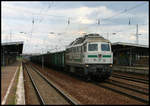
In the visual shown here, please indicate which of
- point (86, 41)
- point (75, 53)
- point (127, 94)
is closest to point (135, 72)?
point (75, 53)

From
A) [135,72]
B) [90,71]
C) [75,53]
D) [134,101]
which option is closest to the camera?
[134,101]

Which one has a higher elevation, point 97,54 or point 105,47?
point 105,47

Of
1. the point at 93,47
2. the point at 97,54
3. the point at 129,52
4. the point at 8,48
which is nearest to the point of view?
the point at 97,54

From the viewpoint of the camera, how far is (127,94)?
13516 millimetres

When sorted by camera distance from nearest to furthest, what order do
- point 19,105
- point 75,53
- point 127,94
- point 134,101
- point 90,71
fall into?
point 19,105 → point 134,101 → point 127,94 → point 90,71 → point 75,53

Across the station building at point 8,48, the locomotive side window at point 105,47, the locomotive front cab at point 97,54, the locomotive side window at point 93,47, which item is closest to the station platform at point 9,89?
the locomotive front cab at point 97,54

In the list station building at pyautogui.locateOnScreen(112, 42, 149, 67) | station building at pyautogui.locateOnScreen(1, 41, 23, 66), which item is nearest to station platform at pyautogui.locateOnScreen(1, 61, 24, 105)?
station building at pyautogui.locateOnScreen(112, 42, 149, 67)

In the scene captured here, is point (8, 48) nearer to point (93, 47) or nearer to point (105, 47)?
point (93, 47)

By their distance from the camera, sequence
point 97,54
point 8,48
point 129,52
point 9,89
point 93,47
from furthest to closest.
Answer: point 8,48 → point 129,52 → point 93,47 → point 97,54 → point 9,89

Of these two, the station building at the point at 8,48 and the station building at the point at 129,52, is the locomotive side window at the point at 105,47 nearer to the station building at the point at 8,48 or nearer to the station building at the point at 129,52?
the station building at the point at 129,52

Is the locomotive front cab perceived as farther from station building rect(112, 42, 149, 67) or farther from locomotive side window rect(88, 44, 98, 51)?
station building rect(112, 42, 149, 67)

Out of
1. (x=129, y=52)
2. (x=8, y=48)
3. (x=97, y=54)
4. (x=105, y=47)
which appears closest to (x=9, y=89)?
(x=97, y=54)

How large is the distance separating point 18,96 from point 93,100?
13.9 feet

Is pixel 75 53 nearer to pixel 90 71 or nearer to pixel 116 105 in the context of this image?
pixel 90 71
